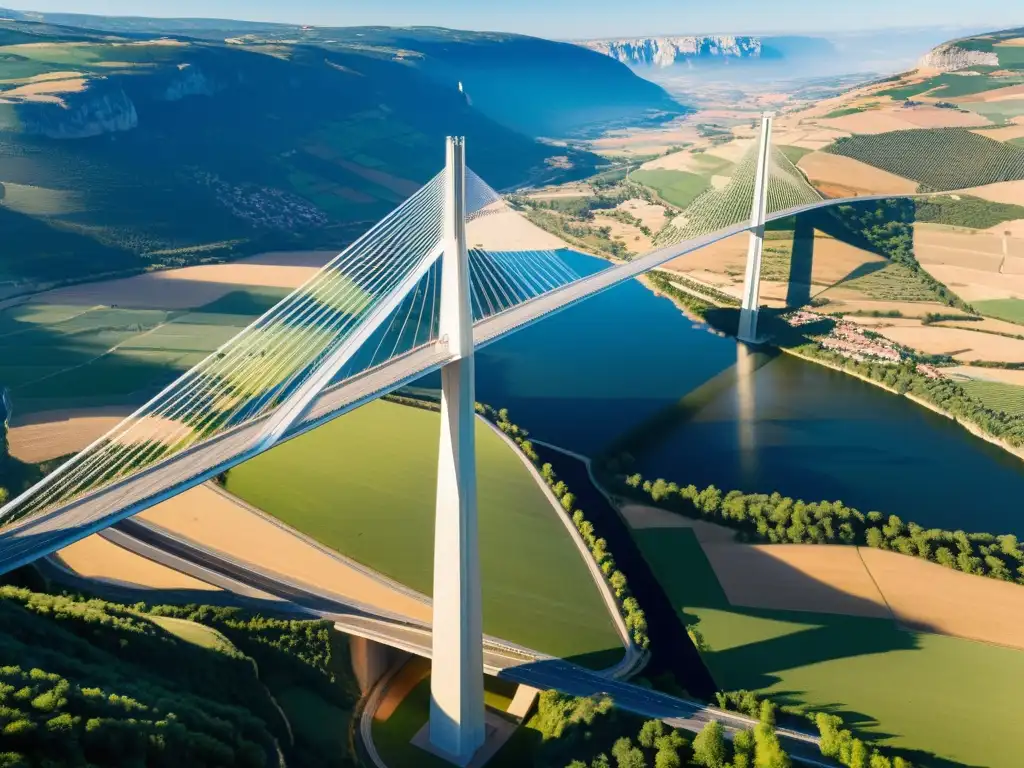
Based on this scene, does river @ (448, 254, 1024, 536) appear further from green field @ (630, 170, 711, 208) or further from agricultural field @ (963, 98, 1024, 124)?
agricultural field @ (963, 98, 1024, 124)

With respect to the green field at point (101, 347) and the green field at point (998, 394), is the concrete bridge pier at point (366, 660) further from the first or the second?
the green field at point (998, 394)

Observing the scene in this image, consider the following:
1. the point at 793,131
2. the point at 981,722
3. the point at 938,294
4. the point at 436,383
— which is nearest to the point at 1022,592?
the point at 981,722

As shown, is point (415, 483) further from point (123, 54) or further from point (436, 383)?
point (123, 54)

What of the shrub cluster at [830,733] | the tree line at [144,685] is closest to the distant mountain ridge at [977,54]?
the shrub cluster at [830,733]

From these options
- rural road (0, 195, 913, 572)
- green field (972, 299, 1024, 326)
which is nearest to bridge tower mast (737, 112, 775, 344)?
green field (972, 299, 1024, 326)

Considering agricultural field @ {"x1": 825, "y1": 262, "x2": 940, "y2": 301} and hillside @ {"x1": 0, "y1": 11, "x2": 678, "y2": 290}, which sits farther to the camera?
hillside @ {"x1": 0, "y1": 11, "x2": 678, "y2": 290}
